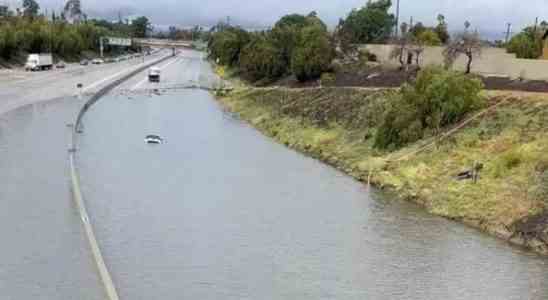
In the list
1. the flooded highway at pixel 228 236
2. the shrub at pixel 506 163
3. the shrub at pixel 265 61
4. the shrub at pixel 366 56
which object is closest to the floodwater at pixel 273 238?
the flooded highway at pixel 228 236

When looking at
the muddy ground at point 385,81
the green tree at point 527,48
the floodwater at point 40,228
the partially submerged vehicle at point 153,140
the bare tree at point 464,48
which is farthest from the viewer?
the green tree at point 527,48

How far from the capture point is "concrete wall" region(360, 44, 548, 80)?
4972cm

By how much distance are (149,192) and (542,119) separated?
1870cm

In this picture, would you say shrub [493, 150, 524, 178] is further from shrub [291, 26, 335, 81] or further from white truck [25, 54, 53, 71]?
white truck [25, 54, 53, 71]

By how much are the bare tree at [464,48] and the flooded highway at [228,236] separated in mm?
20169

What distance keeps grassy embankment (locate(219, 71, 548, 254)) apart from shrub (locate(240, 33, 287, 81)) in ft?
90.0

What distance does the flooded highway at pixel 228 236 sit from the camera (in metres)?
21.0

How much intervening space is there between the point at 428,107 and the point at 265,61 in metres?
43.8

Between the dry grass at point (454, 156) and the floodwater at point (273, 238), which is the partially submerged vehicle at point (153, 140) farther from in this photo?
the dry grass at point (454, 156)

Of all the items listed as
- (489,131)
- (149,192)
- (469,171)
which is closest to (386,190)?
(469,171)

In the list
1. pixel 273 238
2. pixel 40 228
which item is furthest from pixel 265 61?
pixel 40 228

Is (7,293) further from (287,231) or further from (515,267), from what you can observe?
(515,267)

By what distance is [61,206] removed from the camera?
2891 centimetres

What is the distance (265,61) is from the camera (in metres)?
82.6
